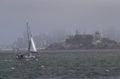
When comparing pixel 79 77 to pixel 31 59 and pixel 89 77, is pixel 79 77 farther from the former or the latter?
pixel 31 59

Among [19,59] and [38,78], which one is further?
[19,59]

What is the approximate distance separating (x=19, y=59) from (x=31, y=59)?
544cm

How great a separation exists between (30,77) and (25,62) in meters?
72.6

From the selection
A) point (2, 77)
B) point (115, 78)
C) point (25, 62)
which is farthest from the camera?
point (25, 62)

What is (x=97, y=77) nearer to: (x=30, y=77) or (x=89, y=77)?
(x=89, y=77)

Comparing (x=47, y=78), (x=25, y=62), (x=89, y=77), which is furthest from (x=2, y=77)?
(x=25, y=62)

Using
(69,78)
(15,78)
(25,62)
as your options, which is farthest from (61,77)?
(25,62)

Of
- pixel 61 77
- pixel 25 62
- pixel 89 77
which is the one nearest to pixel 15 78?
pixel 61 77

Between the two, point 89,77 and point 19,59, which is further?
point 19,59

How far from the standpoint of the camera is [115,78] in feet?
308

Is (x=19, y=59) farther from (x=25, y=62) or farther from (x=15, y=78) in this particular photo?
(x=15, y=78)

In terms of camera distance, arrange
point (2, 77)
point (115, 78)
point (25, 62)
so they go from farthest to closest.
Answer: point (25, 62) → point (2, 77) → point (115, 78)

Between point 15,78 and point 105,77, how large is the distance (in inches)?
743

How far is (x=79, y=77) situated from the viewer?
318 feet
